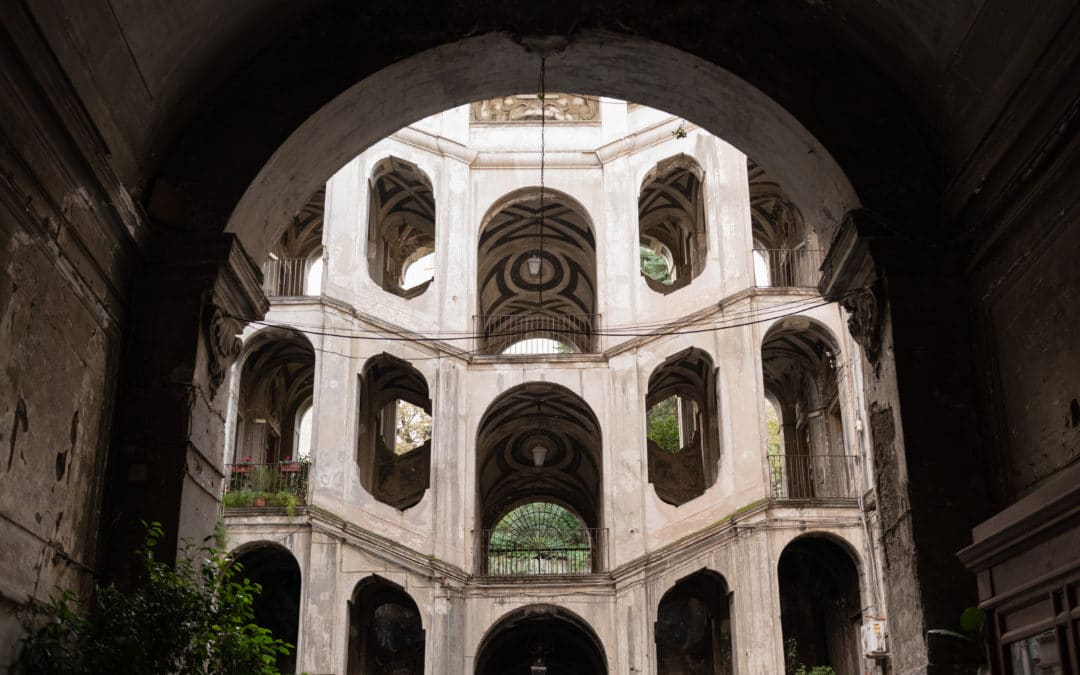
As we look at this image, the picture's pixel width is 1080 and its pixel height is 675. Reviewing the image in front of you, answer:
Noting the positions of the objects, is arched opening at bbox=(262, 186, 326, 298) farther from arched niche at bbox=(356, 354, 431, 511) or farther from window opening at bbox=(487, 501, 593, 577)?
window opening at bbox=(487, 501, 593, 577)

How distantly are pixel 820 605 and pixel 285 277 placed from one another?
13.1 m

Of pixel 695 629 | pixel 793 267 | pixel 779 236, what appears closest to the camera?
pixel 793 267

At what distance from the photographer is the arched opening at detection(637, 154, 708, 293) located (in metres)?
24.9

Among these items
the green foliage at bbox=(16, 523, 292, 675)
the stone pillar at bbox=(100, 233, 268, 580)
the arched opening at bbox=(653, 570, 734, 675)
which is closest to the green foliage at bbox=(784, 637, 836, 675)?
the arched opening at bbox=(653, 570, 734, 675)

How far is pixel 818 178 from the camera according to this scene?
856 centimetres

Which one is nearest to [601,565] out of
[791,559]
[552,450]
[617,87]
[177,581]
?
[791,559]

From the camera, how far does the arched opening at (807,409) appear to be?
22.6 meters

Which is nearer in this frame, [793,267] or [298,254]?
[793,267]

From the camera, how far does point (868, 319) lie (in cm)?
805

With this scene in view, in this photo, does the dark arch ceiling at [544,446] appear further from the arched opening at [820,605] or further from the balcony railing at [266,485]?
the arched opening at [820,605]

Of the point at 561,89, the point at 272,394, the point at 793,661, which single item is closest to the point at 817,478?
the point at 793,661

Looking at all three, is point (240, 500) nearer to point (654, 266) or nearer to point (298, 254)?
point (298, 254)

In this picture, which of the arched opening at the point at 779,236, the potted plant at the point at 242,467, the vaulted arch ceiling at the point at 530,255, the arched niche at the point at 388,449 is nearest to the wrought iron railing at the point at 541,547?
the arched niche at the point at 388,449

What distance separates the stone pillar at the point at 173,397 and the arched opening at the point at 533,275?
17.4 m
